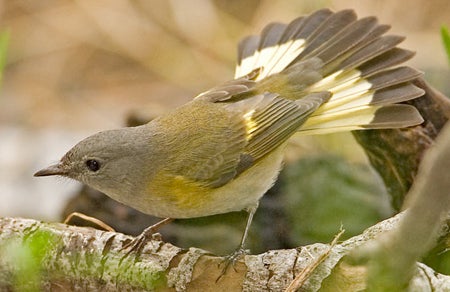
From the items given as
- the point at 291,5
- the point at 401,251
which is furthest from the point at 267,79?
the point at 291,5

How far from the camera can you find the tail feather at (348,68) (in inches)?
157

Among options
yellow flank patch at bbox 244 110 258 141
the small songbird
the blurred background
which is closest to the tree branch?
the small songbird

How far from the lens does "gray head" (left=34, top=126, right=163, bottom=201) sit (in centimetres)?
372

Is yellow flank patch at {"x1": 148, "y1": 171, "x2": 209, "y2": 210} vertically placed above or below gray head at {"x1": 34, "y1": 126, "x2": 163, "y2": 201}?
below

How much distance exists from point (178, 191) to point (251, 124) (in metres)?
0.51

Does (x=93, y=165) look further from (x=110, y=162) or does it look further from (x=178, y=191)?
(x=178, y=191)

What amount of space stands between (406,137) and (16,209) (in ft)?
10.2

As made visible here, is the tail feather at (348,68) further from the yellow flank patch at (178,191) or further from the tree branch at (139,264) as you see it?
the tree branch at (139,264)

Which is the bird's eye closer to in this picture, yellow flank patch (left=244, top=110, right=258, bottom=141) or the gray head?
the gray head

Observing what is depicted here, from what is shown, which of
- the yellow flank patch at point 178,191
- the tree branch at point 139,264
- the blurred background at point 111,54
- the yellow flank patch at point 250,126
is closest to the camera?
the tree branch at point 139,264

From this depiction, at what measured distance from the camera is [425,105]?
13.4 feet

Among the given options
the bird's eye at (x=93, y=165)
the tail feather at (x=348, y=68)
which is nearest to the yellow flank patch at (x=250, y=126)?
the tail feather at (x=348, y=68)

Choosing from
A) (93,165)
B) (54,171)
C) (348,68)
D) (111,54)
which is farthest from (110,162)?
(111,54)

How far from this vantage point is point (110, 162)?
3781mm
